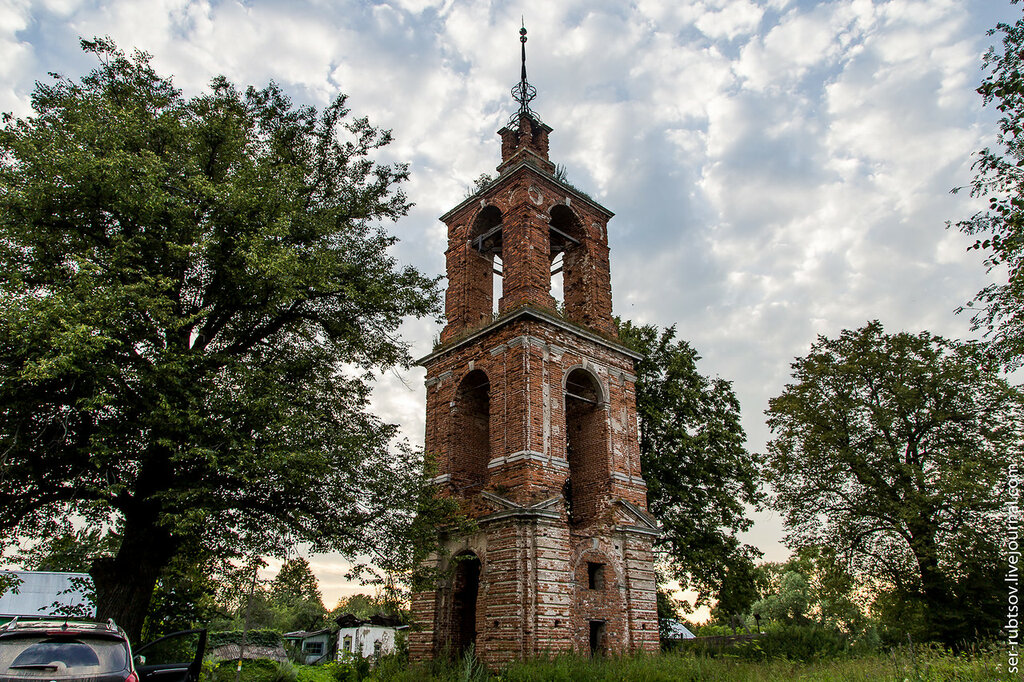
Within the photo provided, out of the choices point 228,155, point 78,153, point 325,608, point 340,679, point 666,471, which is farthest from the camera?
point 325,608

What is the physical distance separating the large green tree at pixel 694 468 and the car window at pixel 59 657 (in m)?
17.3

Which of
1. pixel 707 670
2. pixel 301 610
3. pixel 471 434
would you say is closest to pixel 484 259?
pixel 471 434

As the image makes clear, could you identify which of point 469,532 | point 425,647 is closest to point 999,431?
point 469,532

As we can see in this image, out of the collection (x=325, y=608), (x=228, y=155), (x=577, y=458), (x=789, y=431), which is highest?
(x=228, y=155)

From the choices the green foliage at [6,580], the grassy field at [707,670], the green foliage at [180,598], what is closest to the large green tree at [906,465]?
the grassy field at [707,670]

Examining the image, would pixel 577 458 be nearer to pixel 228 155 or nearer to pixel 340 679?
pixel 340 679

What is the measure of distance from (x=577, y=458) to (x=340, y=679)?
1004 cm

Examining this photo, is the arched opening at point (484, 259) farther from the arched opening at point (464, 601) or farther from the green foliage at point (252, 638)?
the green foliage at point (252, 638)

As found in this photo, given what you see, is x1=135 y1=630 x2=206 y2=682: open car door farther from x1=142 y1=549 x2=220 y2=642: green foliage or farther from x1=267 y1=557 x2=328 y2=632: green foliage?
x1=267 y1=557 x2=328 y2=632: green foliage

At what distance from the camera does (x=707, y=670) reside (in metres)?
12.7

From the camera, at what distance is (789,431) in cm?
2314

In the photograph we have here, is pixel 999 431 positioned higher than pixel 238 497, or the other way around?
pixel 999 431

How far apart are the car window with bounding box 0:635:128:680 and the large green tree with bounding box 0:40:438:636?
3.05 meters

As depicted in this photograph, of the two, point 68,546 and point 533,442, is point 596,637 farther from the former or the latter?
point 68,546
